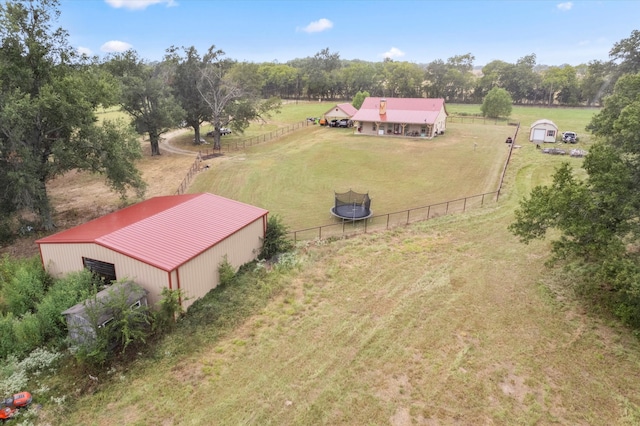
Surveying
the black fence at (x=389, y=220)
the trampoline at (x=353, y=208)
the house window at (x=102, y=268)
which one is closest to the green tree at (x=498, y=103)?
the black fence at (x=389, y=220)

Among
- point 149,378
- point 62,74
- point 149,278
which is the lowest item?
point 149,378

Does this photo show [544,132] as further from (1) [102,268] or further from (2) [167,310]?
(1) [102,268]

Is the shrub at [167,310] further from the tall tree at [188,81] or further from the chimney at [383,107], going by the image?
the chimney at [383,107]

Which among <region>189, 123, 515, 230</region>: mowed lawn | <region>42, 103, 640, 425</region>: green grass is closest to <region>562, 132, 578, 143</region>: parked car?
<region>189, 123, 515, 230</region>: mowed lawn

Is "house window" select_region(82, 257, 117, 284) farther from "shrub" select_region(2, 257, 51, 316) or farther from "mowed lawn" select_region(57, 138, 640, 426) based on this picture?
"mowed lawn" select_region(57, 138, 640, 426)

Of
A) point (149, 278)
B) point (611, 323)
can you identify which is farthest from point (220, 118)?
point (611, 323)

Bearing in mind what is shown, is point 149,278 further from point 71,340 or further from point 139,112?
point 139,112
